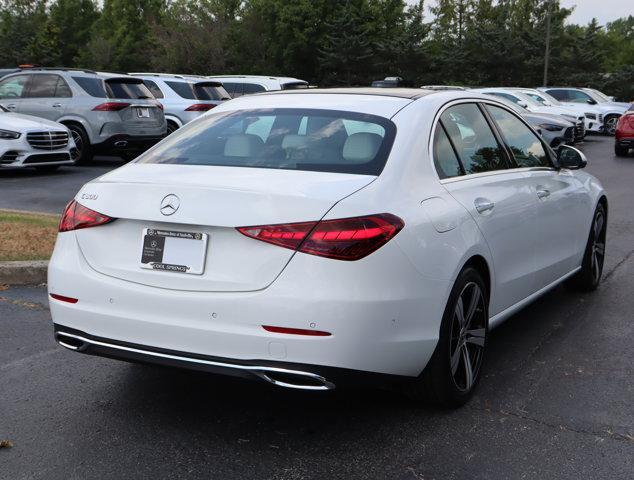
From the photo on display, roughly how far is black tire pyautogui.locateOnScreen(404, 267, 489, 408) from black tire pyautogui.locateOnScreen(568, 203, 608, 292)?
2.33 m

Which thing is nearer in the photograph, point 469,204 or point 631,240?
point 469,204

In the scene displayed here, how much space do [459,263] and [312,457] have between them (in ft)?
3.80

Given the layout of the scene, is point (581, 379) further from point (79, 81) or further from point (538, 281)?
point (79, 81)

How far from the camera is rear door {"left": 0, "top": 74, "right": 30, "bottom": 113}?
16375 millimetres

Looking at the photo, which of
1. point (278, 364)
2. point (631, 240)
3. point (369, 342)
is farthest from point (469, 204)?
point (631, 240)

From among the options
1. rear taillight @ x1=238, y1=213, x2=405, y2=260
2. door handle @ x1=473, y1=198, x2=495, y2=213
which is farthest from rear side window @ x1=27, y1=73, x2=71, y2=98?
rear taillight @ x1=238, y1=213, x2=405, y2=260

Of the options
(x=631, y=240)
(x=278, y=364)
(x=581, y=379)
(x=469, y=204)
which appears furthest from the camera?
(x=631, y=240)

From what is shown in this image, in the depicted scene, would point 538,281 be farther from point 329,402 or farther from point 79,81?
point 79,81

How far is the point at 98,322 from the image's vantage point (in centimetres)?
367

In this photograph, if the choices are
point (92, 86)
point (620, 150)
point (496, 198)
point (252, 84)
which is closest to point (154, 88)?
point (92, 86)

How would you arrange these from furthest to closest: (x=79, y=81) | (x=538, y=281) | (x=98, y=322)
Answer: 1. (x=79, y=81)
2. (x=538, y=281)
3. (x=98, y=322)

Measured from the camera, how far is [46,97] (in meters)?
16.2

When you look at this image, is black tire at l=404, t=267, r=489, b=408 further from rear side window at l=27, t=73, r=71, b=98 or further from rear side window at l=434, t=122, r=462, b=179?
rear side window at l=27, t=73, r=71, b=98

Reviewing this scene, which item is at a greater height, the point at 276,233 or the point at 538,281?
the point at 276,233
